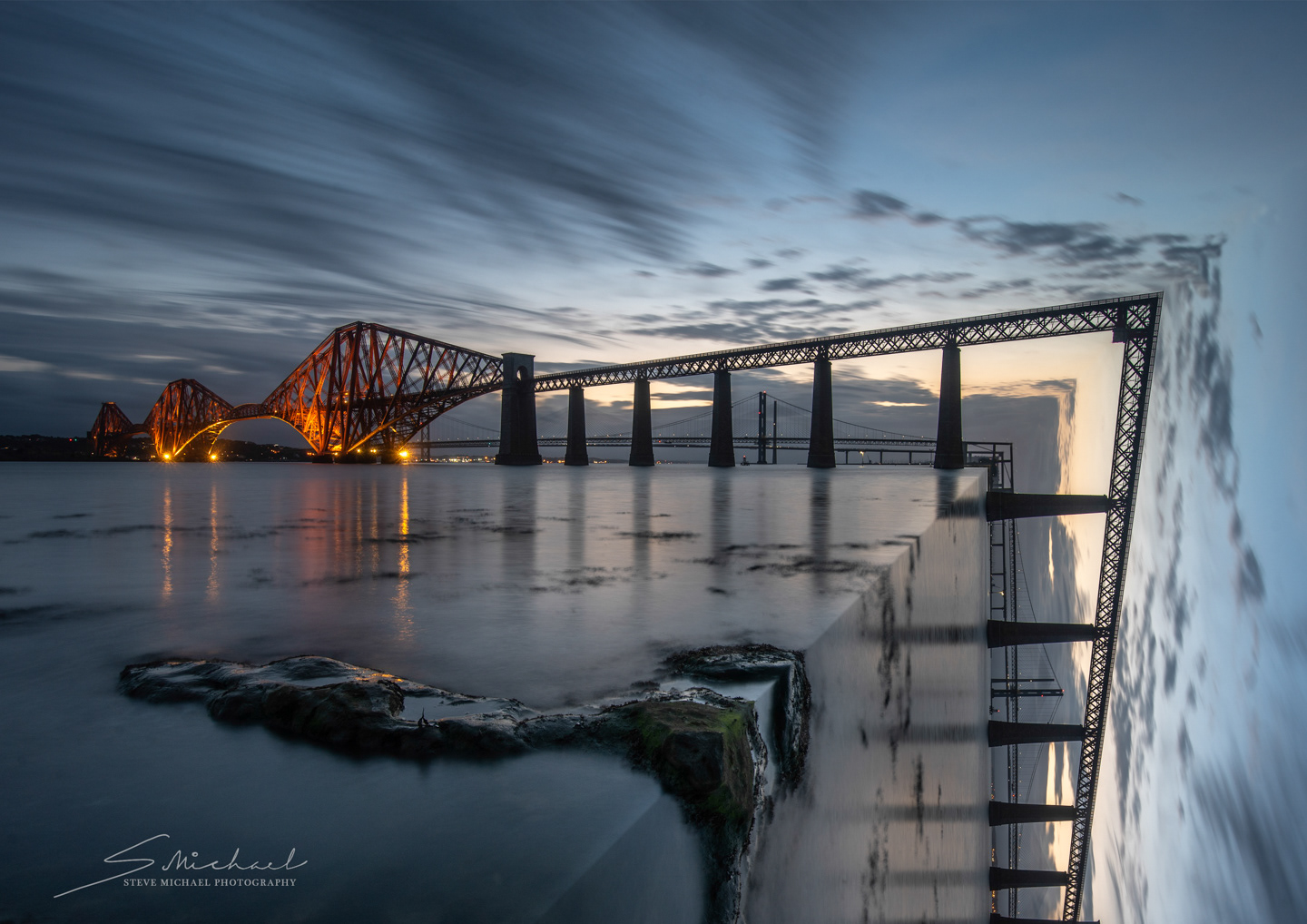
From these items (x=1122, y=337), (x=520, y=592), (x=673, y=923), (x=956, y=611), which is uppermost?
(x=1122, y=337)

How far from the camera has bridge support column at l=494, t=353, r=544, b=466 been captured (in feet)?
132

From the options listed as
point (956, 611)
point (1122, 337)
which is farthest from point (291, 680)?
point (1122, 337)

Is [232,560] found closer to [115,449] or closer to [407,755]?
[407,755]

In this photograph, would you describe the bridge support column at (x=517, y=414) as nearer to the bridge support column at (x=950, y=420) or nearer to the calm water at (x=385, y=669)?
the bridge support column at (x=950, y=420)

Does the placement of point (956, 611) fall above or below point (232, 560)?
below

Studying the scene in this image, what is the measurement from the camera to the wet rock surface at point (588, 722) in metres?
0.92

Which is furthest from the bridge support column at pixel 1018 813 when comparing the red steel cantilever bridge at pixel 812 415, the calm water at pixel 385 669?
the calm water at pixel 385 669

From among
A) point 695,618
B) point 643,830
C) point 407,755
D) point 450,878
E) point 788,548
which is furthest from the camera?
point 788,548

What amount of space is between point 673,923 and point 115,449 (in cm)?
10096

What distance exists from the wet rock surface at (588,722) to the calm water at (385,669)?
0.05 metres

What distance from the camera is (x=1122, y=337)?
26.1 m

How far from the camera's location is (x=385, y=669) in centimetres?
140

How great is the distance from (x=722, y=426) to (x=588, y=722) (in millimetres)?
36175
